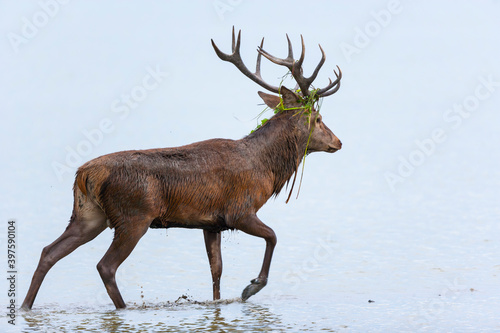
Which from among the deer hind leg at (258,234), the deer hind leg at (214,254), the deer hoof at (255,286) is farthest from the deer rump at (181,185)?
the deer hoof at (255,286)

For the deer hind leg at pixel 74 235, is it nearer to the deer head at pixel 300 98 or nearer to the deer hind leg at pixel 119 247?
the deer hind leg at pixel 119 247

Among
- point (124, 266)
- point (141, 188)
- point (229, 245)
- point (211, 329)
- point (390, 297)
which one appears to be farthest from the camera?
point (229, 245)

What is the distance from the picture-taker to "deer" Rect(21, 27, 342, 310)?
10.4 m

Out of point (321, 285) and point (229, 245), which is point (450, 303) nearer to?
point (321, 285)

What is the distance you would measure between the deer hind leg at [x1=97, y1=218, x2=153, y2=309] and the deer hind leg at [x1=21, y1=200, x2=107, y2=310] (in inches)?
14.5

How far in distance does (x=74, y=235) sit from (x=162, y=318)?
1.40 meters

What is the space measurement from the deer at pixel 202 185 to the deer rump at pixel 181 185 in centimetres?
1

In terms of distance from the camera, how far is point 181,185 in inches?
423

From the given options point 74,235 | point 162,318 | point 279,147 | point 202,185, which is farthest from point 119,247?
point 279,147

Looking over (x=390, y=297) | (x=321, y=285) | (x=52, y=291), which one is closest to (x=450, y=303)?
(x=390, y=297)

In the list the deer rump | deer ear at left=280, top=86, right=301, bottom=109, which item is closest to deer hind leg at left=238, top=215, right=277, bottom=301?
the deer rump

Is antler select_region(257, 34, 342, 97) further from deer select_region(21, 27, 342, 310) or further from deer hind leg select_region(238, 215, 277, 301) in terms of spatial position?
deer hind leg select_region(238, 215, 277, 301)

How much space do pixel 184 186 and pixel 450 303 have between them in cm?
311

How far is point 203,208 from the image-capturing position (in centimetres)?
1090
